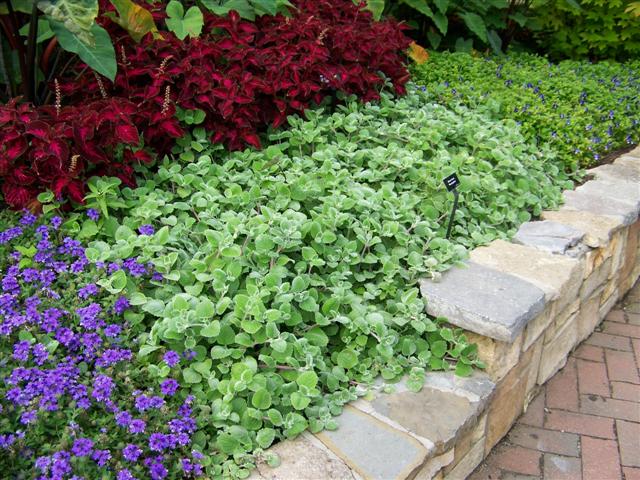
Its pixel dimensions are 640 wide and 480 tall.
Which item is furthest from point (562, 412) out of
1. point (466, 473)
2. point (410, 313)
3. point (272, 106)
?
point (272, 106)

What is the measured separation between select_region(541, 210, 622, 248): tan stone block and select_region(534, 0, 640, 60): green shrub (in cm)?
323

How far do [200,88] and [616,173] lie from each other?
7.88ft

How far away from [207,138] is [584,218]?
5.92 ft

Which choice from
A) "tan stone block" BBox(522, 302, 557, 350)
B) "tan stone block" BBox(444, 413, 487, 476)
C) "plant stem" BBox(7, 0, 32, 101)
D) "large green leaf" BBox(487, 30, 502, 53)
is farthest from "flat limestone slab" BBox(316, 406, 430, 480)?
"large green leaf" BBox(487, 30, 502, 53)

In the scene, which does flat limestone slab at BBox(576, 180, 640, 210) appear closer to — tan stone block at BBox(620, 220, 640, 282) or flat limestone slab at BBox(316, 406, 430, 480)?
tan stone block at BBox(620, 220, 640, 282)

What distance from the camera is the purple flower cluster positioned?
1656mm

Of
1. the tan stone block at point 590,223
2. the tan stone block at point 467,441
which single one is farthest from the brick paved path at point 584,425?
the tan stone block at point 590,223

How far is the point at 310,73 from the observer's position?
3381 mm

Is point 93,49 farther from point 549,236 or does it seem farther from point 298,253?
point 549,236

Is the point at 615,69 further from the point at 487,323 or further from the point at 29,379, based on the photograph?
the point at 29,379

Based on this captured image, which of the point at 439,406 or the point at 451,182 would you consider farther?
the point at 451,182

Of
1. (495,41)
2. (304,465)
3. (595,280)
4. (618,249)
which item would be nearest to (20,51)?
(304,465)

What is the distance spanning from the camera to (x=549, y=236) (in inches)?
115

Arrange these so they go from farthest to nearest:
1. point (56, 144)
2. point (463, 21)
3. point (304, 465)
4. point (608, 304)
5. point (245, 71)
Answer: point (463, 21) → point (608, 304) → point (245, 71) → point (56, 144) → point (304, 465)
